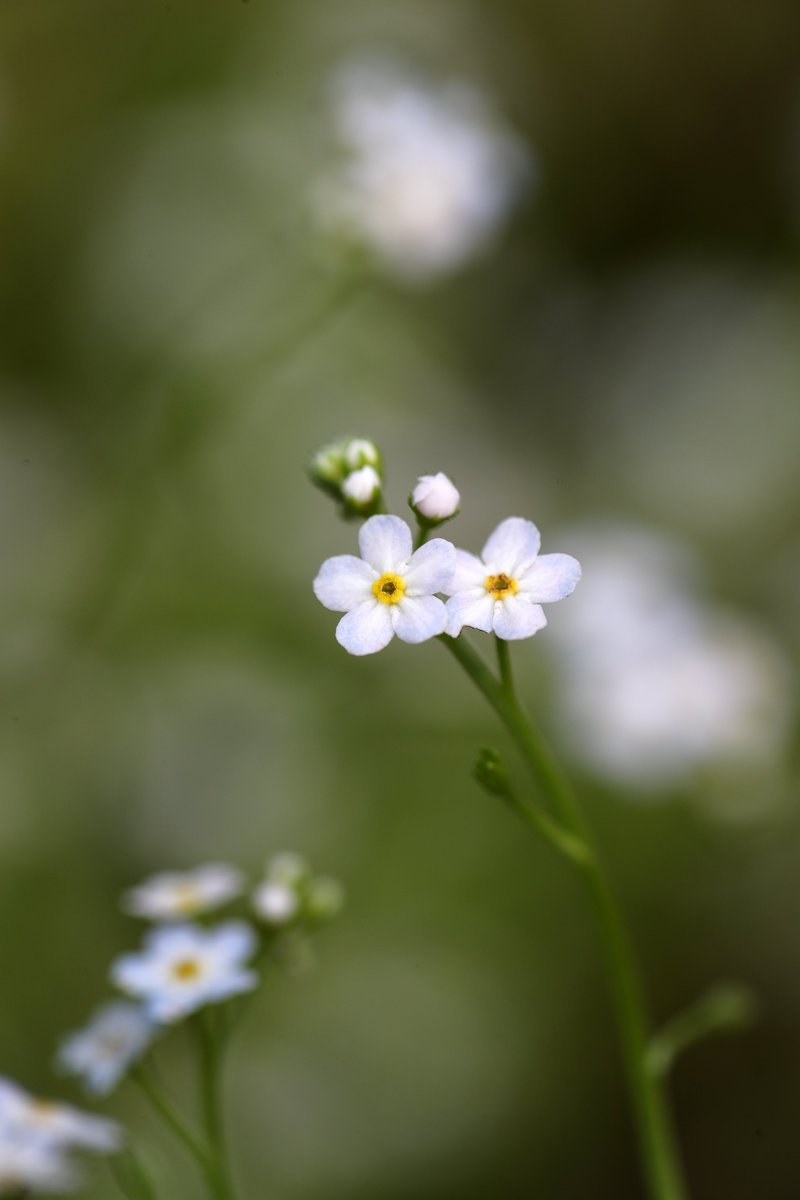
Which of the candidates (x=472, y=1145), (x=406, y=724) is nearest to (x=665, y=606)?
(x=406, y=724)

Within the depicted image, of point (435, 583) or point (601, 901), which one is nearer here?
point (435, 583)

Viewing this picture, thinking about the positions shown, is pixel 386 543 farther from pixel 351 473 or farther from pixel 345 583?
pixel 351 473

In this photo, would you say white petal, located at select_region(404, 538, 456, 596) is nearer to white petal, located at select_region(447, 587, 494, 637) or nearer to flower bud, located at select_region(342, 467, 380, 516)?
white petal, located at select_region(447, 587, 494, 637)

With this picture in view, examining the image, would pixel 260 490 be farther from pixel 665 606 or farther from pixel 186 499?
pixel 665 606

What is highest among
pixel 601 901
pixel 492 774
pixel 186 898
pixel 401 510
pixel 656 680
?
pixel 401 510

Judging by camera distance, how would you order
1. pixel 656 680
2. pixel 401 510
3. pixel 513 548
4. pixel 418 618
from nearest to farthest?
1. pixel 418 618
2. pixel 513 548
3. pixel 656 680
4. pixel 401 510

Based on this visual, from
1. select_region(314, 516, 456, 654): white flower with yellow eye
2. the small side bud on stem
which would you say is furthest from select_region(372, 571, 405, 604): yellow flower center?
the small side bud on stem

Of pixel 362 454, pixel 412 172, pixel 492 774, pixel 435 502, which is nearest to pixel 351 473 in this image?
pixel 362 454
